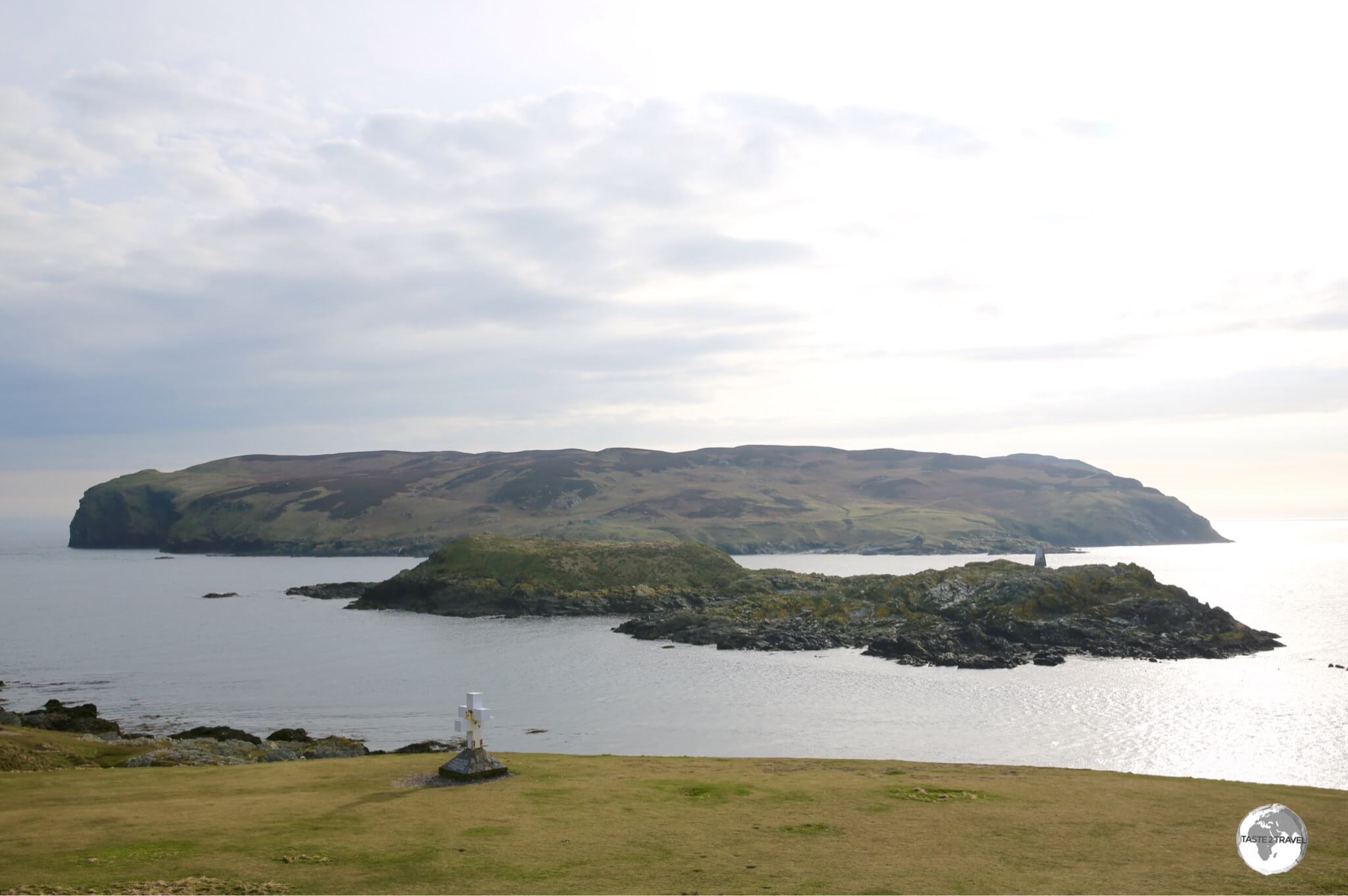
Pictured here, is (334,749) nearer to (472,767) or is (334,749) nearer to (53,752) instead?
(53,752)

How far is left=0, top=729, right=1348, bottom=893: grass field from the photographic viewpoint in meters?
17.3

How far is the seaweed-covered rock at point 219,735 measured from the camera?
147 feet

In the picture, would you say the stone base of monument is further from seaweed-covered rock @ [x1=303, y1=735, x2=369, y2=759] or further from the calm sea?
the calm sea

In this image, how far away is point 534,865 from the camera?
18203 millimetres

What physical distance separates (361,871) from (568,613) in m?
103

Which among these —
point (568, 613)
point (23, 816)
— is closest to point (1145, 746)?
point (23, 816)

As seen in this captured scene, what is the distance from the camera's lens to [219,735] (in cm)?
4606

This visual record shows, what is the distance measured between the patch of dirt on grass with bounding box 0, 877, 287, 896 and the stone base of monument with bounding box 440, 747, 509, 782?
9831mm

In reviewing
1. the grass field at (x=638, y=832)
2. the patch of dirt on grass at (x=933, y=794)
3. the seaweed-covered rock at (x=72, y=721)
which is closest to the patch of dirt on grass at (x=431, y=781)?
the grass field at (x=638, y=832)

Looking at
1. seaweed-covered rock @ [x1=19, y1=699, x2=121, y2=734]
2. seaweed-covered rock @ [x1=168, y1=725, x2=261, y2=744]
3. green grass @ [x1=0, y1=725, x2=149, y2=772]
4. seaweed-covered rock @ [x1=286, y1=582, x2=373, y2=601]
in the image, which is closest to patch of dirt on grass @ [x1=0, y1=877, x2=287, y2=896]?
green grass @ [x1=0, y1=725, x2=149, y2=772]

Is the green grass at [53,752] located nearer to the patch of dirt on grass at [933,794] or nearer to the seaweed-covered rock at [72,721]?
the seaweed-covered rock at [72,721]

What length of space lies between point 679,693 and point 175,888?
51624 mm

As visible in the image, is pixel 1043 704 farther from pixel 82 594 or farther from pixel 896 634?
pixel 82 594

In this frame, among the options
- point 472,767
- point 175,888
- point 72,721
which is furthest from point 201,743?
point 175,888
